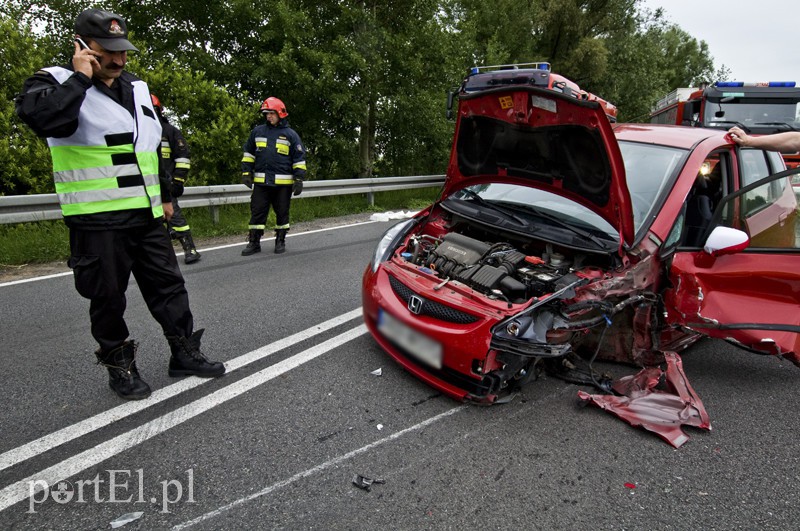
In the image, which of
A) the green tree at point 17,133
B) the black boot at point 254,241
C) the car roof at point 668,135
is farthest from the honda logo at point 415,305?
the green tree at point 17,133

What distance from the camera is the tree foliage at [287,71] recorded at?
28.2 feet

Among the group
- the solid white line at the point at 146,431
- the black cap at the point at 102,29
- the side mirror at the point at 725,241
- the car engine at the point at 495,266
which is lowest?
the solid white line at the point at 146,431

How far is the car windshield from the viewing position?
10.1 ft

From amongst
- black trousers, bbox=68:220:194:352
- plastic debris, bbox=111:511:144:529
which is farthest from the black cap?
plastic debris, bbox=111:511:144:529

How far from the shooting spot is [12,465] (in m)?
2.08

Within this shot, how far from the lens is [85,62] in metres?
2.21

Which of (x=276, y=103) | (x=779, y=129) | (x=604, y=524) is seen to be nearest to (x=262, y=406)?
(x=604, y=524)

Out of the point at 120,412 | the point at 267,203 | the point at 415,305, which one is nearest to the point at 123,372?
the point at 120,412

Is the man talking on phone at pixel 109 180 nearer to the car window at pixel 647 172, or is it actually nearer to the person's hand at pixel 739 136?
the car window at pixel 647 172

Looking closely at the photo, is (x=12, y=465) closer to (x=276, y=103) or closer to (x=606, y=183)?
(x=606, y=183)

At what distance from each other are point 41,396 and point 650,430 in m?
3.35

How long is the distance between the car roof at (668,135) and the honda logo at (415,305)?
7.54 ft

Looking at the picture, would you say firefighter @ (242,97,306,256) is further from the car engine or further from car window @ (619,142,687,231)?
car window @ (619,142,687,231)

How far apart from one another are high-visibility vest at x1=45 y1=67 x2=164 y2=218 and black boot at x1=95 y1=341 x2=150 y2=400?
79cm
